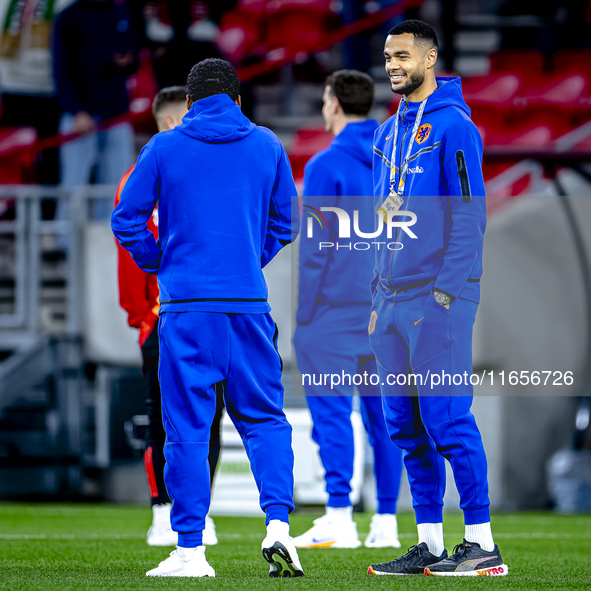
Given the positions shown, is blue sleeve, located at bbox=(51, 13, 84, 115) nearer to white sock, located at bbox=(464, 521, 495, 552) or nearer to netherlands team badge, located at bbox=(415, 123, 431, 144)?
netherlands team badge, located at bbox=(415, 123, 431, 144)

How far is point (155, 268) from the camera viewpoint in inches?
129

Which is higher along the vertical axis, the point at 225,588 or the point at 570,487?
the point at 225,588

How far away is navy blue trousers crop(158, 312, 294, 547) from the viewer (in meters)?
3.08

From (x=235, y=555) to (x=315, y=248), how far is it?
130 centimetres

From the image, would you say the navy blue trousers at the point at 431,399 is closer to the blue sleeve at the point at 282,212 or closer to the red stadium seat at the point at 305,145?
the blue sleeve at the point at 282,212

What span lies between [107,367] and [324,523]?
3049mm

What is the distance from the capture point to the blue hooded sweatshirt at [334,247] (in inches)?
173

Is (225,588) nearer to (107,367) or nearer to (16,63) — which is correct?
(107,367)

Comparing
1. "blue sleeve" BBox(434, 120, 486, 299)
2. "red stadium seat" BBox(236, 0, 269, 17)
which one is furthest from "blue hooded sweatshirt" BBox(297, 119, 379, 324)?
"red stadium seat" BBox(236, 0, 269, 17)

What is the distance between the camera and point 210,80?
10.7 ft

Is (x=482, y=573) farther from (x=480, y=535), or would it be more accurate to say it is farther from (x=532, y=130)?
(x=532, y=130)

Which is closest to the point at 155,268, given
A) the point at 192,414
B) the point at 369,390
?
the point at 192,414

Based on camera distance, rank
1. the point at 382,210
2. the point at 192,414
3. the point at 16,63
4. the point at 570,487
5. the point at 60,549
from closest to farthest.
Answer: the point at 192,414, the point at 382,210, the point at 60,549, the point at 570,487, the point at 16,63

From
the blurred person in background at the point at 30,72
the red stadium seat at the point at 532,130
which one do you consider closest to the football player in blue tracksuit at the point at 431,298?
the red stadium seat at the point at 532,130
